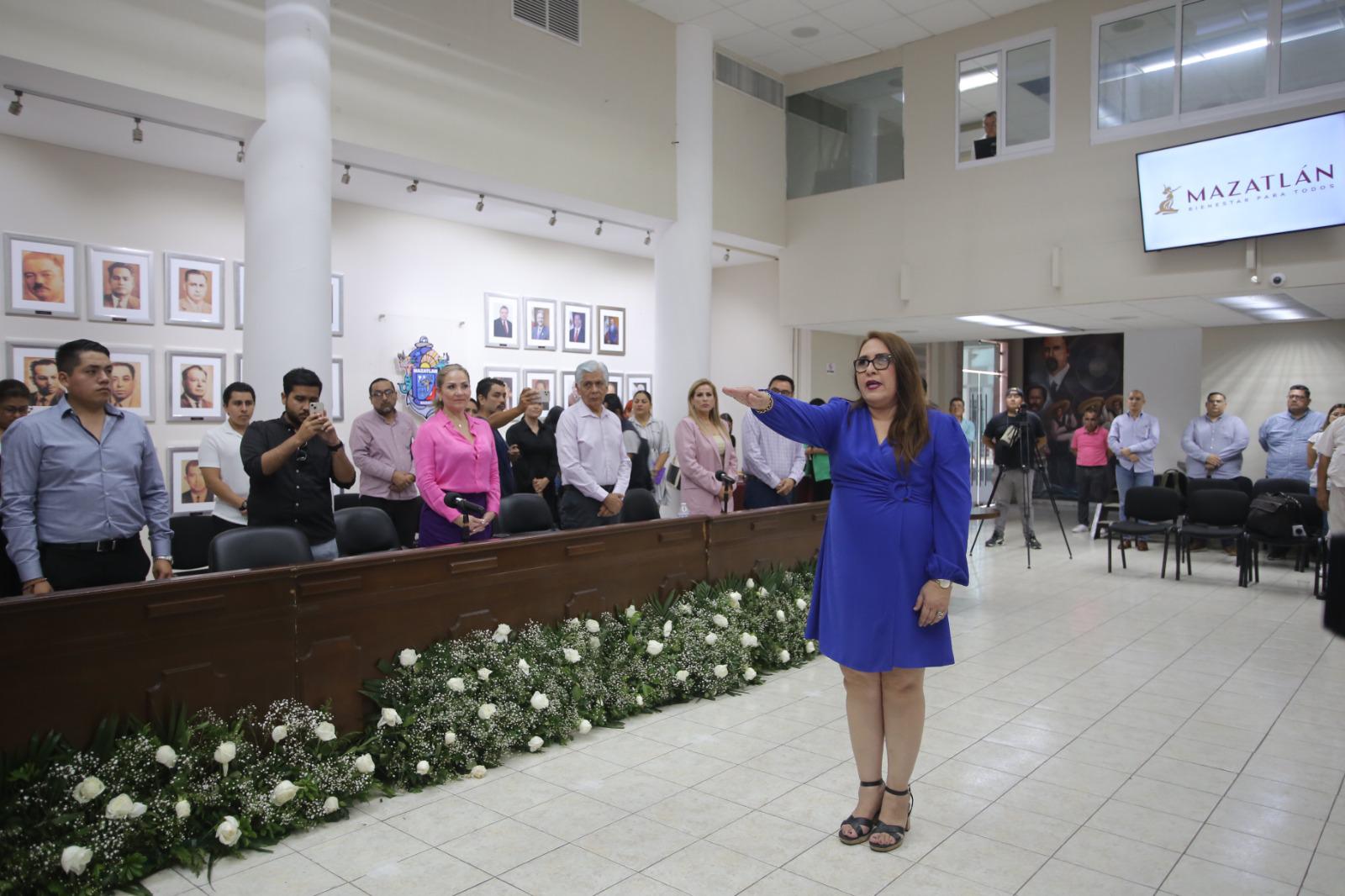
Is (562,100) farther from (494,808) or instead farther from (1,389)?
(494,808)

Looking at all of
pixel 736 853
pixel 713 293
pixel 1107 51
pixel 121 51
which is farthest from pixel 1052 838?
pixel 713 293

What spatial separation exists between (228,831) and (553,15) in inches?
298

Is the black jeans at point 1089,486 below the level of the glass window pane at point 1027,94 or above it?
below

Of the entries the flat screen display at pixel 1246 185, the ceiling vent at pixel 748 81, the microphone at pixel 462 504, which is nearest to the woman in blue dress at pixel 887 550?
the microphone at pixel 462 504

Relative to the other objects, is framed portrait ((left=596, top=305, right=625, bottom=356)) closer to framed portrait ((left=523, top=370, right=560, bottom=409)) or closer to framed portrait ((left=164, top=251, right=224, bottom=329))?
framed portrait ((left=523, top=370, right=560, bottom=409))

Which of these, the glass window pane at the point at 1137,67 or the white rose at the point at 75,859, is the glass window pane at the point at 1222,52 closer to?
the glass window pane at the point at 1137,67

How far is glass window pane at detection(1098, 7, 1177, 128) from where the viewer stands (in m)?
8.87

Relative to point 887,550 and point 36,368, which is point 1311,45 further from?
point 36,368

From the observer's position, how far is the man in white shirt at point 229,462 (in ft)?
17.3

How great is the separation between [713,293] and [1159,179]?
19.2ft

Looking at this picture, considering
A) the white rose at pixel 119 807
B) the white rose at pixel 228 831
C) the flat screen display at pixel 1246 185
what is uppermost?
the flat screen display at pixel 1246 185

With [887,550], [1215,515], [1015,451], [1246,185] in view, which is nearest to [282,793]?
[887,550]

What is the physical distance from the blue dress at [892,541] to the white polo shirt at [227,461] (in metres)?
3.60

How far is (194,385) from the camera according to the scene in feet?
24.9
